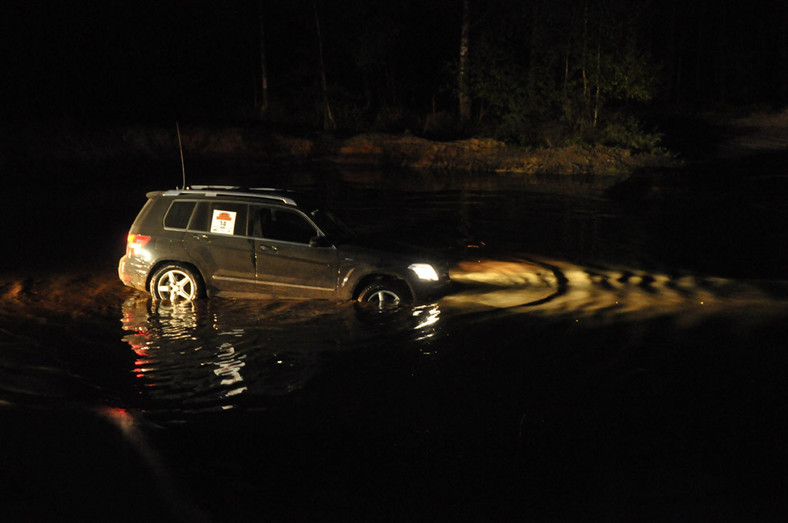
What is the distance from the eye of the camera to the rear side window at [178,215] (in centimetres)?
1133

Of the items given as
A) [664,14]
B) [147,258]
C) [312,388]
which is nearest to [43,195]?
[147,258]

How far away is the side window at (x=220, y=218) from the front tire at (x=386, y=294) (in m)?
2.00

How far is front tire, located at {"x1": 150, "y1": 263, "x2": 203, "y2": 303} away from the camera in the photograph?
36.7 feet

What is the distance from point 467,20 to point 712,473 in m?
35.0

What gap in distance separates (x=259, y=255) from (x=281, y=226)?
1.74 feet

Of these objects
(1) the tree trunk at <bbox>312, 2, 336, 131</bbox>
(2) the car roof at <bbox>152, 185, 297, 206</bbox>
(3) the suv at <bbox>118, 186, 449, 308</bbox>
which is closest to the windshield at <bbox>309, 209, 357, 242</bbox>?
(3) the suv at <bbox>118, 186, 449, 308</bbox>

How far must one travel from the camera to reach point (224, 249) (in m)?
11.1

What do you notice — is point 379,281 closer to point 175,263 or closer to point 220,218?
point 220,218

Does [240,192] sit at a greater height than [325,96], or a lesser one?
lesser

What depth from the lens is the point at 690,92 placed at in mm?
72375

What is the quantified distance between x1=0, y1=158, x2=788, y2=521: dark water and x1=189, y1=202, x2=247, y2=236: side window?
105 cm

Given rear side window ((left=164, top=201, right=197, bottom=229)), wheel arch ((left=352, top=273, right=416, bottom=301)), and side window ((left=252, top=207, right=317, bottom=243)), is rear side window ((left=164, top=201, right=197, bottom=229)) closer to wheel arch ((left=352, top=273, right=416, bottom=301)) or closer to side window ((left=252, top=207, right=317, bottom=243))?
side window ((left=252, top=207, right=317, bottom=243))

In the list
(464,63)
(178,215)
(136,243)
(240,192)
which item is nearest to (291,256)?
(240,192)

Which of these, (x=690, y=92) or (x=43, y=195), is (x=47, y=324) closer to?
(x=43, y=195)
